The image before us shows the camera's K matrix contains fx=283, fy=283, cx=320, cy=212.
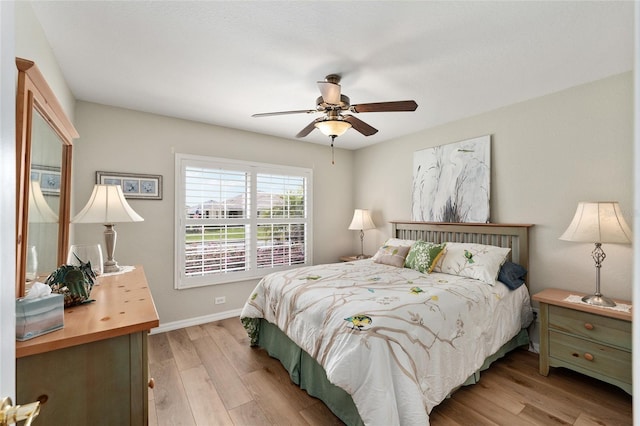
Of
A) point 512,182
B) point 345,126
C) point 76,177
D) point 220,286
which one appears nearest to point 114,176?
point 76,177

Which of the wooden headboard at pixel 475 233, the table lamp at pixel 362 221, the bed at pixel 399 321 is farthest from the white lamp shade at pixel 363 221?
the bed at pixel 399 321

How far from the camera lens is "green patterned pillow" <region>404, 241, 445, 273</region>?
3.02 metres

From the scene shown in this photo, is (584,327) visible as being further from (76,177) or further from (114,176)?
(76,177)

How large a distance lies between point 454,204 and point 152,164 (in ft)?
11.8

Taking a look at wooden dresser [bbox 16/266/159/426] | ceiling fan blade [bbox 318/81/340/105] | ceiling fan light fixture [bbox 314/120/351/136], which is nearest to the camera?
wooden dresser [bbox 16/266/159/426]

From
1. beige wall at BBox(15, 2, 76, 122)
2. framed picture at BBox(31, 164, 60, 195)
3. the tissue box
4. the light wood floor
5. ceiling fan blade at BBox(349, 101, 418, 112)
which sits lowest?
the light wood floor

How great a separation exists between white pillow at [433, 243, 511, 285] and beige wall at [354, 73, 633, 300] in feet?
1.47

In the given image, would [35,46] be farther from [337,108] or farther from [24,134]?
[337,108]

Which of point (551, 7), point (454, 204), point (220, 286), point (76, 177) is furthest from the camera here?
point (220, 286)

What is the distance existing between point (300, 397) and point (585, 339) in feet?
7.29

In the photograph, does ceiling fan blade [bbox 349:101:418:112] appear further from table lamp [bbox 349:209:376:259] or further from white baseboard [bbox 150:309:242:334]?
white baseboard [bbox 150:309:242:334]

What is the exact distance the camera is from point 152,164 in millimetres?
3230

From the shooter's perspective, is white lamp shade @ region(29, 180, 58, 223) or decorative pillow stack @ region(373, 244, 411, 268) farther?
decorative pillow stack @ region(373, 244, 411, 268)

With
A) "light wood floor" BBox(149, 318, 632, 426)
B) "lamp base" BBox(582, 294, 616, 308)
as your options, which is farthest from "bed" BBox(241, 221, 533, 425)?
"lamp base" BBox(582, 294, 616, 308)
